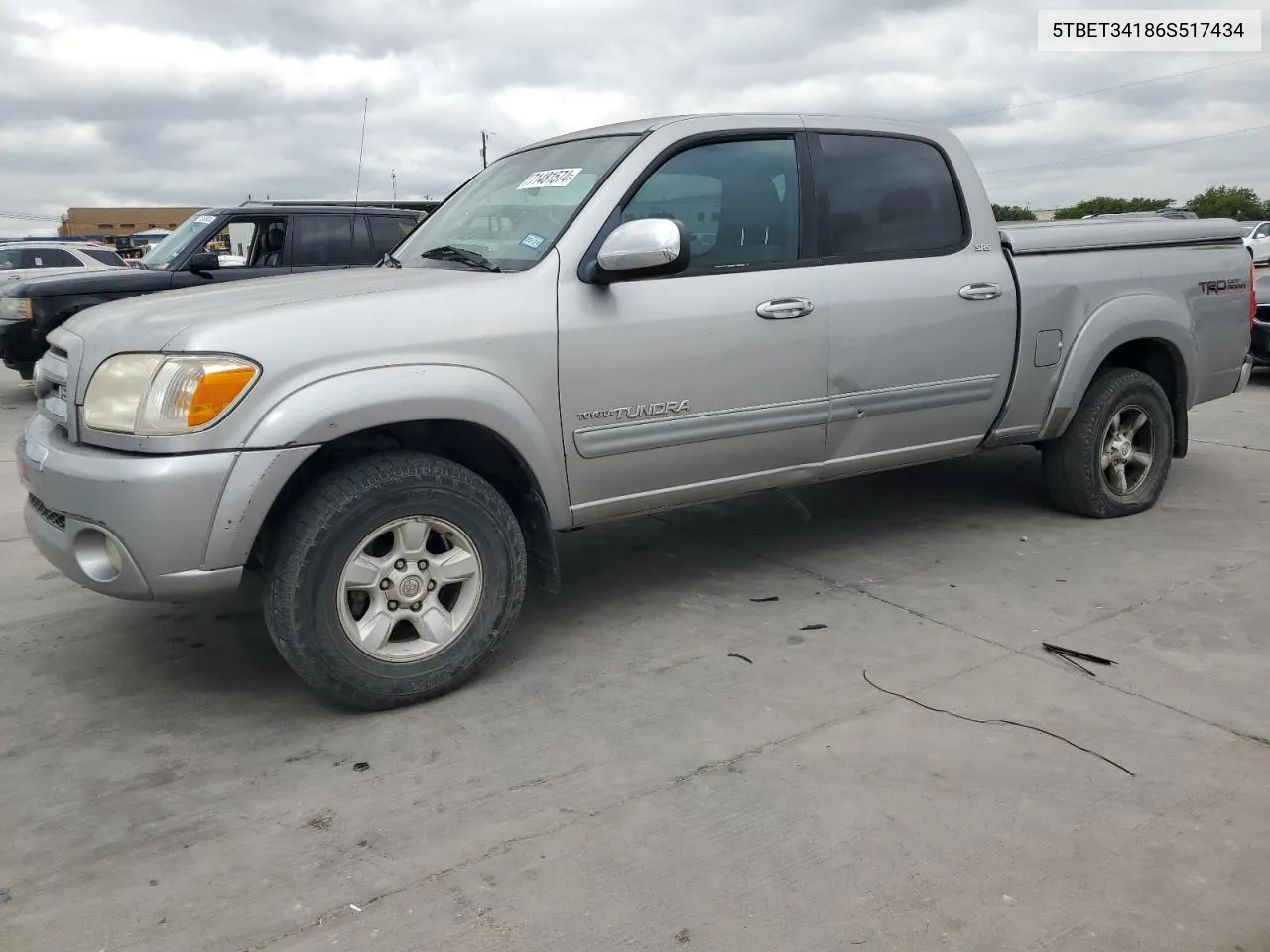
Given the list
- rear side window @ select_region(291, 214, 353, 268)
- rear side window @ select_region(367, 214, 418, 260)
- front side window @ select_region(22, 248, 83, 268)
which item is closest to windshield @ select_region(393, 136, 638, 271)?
rear side window @ select_region(291, 214, 353, 268)

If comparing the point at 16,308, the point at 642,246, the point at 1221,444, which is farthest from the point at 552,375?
the point at 16,308

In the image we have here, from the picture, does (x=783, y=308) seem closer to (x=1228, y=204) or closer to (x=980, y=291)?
(x=980, y=291)

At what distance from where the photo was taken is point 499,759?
306cm

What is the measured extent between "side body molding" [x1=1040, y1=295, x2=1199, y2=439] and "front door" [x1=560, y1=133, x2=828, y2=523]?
1433 millimetres

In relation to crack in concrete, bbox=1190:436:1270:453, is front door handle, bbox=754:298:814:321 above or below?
above

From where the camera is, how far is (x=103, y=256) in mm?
16328

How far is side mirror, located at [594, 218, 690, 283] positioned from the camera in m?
3.46

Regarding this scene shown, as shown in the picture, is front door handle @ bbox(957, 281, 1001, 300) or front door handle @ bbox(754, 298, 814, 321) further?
front door handle @ bbox(957, 281, 1001, 300)

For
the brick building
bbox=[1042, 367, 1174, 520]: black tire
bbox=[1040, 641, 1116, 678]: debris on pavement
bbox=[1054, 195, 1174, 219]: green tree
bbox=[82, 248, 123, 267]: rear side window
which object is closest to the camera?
bbox=[1040, 641, 1116, 678]: debris on pavement

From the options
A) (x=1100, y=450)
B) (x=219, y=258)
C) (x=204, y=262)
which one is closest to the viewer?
(x=1100, y=450)

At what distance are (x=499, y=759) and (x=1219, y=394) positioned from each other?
4.55 meters

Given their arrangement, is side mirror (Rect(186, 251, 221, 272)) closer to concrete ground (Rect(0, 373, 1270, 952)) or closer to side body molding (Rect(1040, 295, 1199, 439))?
concrete ground (Rect(0, 373, 1270, 952))

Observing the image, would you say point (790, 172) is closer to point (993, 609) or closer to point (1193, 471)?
point (993, 609)

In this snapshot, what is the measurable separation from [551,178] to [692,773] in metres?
2.28
